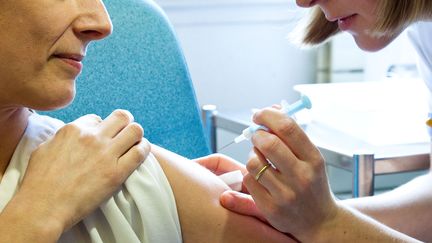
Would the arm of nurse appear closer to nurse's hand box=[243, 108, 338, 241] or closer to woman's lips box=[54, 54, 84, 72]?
nurse's hand box=[243, 108, 338, 241]

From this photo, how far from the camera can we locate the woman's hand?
1.03 m

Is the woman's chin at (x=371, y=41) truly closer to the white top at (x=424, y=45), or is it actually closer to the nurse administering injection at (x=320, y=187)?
the nurse administering injection at (x=320, y=187)

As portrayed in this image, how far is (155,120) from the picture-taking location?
1.68 meters

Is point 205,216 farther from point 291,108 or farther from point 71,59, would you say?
point 71,59

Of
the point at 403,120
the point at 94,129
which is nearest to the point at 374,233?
the point at 94,129

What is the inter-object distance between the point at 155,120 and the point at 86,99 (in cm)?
18

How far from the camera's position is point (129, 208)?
3.77 ft

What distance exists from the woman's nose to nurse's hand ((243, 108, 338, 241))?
277mm

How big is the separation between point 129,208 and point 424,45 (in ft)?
2.94

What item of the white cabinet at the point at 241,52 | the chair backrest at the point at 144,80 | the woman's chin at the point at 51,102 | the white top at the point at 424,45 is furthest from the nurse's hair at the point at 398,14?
the white cabinet at the point at 241,52

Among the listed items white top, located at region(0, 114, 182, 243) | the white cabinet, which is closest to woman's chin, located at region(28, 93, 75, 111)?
white top, located at region(0, 114, 182, 243)

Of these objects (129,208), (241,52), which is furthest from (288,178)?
(241,52)

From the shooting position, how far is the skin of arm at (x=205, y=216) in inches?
47.3

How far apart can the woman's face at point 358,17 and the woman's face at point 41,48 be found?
57cm
